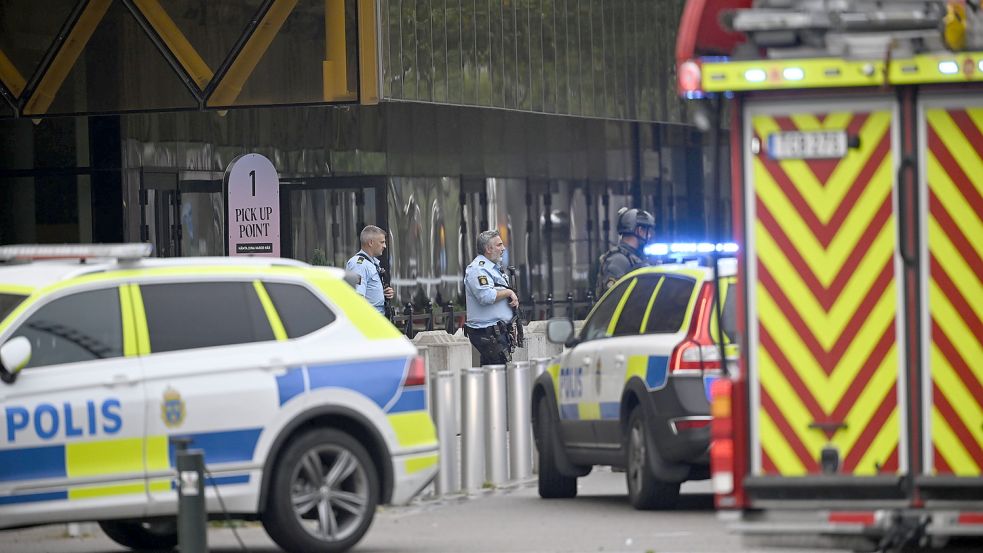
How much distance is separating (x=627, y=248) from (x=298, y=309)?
6.70 metres

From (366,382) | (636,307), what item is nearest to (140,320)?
(366,382)

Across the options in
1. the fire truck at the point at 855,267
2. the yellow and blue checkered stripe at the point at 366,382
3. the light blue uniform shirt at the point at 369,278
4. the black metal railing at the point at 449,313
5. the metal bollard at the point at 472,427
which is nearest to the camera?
the fire truck at the point at 855,267

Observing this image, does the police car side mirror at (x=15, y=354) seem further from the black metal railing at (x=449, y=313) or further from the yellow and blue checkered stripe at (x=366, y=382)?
the black metal railing at (x=449, y=313)

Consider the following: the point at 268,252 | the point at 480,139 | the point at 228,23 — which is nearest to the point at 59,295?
the point at 268,252

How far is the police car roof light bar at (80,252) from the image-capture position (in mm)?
12383

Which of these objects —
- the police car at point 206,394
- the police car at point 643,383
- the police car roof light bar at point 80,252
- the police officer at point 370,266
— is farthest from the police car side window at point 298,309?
the police officer at point 370,266

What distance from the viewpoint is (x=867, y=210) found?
941cm

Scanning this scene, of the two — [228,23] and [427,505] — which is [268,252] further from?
[228,23]

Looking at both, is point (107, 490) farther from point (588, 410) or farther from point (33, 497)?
point (588, 410)

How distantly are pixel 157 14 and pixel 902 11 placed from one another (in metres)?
15.9

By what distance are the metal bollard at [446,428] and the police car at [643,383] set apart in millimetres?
672

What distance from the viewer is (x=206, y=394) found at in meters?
12.1

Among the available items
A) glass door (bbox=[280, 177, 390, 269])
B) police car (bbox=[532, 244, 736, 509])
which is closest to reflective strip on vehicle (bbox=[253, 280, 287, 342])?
police car (bbox=[532, 244, 736, 509])

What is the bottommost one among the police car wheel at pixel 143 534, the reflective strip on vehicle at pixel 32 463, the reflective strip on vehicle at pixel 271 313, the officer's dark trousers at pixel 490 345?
the police car wheel at pixel 143 534
